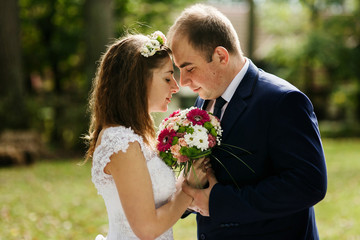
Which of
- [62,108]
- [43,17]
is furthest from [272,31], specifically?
[62,108]

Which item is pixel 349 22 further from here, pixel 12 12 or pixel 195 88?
pixel 195 88

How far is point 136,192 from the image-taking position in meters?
2.61

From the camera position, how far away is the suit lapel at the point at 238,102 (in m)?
2.78

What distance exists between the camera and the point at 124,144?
2682 millimetres

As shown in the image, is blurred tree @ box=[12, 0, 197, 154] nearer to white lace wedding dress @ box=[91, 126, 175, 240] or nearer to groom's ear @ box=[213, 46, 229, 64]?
white lace wedding dress @ box=[91, 126, 175, 240]

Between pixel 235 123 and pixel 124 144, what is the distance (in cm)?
74

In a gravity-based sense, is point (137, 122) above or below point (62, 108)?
above

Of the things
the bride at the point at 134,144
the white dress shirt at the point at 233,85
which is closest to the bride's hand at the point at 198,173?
the bride at the point at 134,144

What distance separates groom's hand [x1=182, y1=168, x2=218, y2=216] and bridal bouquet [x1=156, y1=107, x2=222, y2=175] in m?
0.12

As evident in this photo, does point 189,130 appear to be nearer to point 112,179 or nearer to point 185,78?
point 185,78

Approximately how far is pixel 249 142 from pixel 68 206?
20.8 feet

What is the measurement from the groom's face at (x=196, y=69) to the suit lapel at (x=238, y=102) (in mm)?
189

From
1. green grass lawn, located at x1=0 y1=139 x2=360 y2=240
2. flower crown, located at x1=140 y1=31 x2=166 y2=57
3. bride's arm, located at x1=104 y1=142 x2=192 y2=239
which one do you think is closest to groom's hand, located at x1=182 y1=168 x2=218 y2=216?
bride's arm, located at x1=104 y1=142 x2=192 y2=239

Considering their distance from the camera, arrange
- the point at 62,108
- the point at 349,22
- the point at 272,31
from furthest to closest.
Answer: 1. the point at 272,31
2. the point at 349,22
3. the point at 62,108
